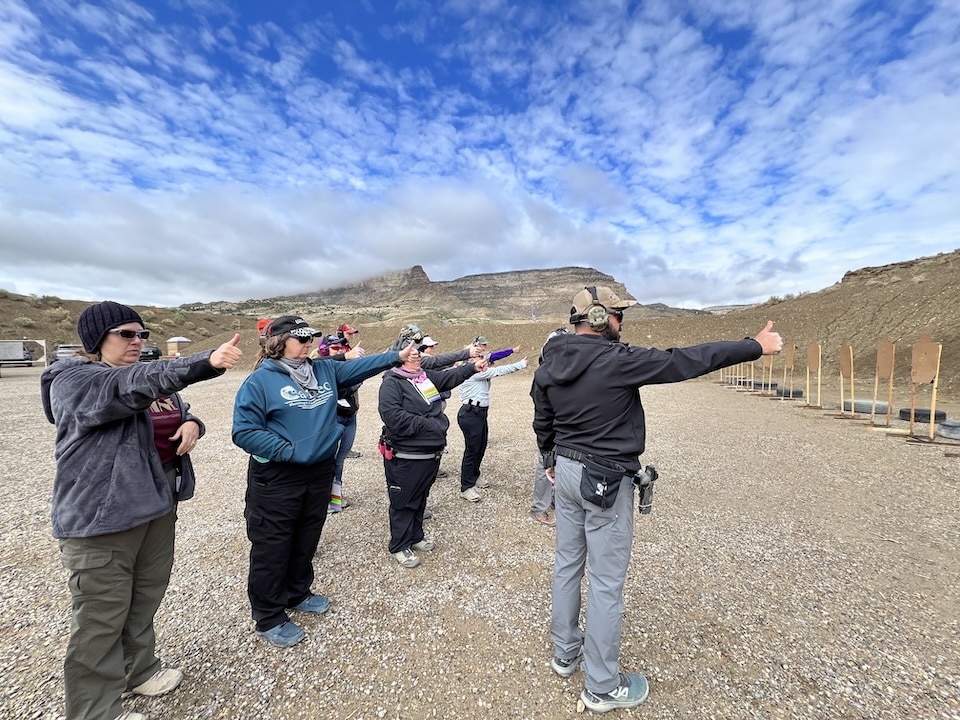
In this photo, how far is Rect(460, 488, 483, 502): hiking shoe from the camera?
218 inches

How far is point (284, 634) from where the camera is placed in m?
2.96

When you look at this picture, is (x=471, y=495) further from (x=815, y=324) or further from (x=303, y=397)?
(x=815, y=324)

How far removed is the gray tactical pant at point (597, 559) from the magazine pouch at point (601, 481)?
0.07 metres

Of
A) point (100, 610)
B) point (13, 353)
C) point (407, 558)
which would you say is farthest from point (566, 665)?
point (13, 353)

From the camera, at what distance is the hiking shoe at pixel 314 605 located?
3285 millimetres

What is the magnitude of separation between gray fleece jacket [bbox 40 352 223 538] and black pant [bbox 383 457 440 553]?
6.08 feet

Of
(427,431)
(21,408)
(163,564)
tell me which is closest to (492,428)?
(427,431)

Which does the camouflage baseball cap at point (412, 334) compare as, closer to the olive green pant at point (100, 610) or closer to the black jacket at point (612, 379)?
the black jacket at point (612, 379)

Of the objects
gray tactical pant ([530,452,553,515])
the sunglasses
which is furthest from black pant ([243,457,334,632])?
gray tactical pant ([530,452,553,515])

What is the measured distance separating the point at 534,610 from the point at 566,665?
0.67 m

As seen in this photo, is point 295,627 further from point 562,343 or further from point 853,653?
point 853,653

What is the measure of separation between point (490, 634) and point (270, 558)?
1.53 m

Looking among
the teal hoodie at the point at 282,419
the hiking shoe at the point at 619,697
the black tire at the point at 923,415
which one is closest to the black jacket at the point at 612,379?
the hiking shoe at the point at 619,697

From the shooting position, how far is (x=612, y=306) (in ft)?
8.38
